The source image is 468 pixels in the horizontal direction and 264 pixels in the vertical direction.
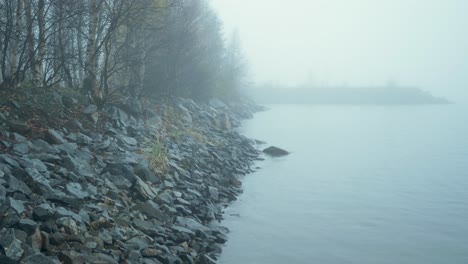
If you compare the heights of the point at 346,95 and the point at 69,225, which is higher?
the point at 346,95

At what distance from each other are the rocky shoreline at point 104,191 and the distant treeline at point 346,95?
79557mm

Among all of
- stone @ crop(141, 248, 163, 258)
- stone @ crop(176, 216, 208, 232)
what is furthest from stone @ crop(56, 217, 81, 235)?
stone @ crop(176, 216, 208, 232)

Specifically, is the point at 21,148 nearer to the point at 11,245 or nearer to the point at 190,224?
the point at 190,224

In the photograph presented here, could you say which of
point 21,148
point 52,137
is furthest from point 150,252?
point 52,137

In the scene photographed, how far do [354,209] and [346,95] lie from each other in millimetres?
88524

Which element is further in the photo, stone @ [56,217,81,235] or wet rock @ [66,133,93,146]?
wet rock @ [66,133,93,146]

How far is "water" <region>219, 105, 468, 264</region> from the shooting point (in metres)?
11.8

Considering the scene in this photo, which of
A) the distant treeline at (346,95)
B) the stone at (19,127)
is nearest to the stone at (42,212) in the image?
the stone at (19,127)

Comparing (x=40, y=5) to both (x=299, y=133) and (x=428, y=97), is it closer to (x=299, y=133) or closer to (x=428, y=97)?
(x=299, y=133)

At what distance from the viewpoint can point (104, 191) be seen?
1135 cm

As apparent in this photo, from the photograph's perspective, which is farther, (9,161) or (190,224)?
(190,224)

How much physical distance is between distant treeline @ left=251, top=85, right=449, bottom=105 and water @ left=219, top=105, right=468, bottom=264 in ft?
225

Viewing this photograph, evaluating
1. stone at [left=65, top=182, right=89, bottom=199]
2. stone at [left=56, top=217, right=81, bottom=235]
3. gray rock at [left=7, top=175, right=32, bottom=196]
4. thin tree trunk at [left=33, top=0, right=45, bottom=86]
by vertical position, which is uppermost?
thin tree trunk at [left=33, top=0, right=45, bottom=86]

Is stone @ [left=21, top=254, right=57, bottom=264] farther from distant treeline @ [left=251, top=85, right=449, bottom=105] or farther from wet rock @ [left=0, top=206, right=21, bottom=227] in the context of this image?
distant treeline @ [left=251, top=85, right=449, bottom=105]
